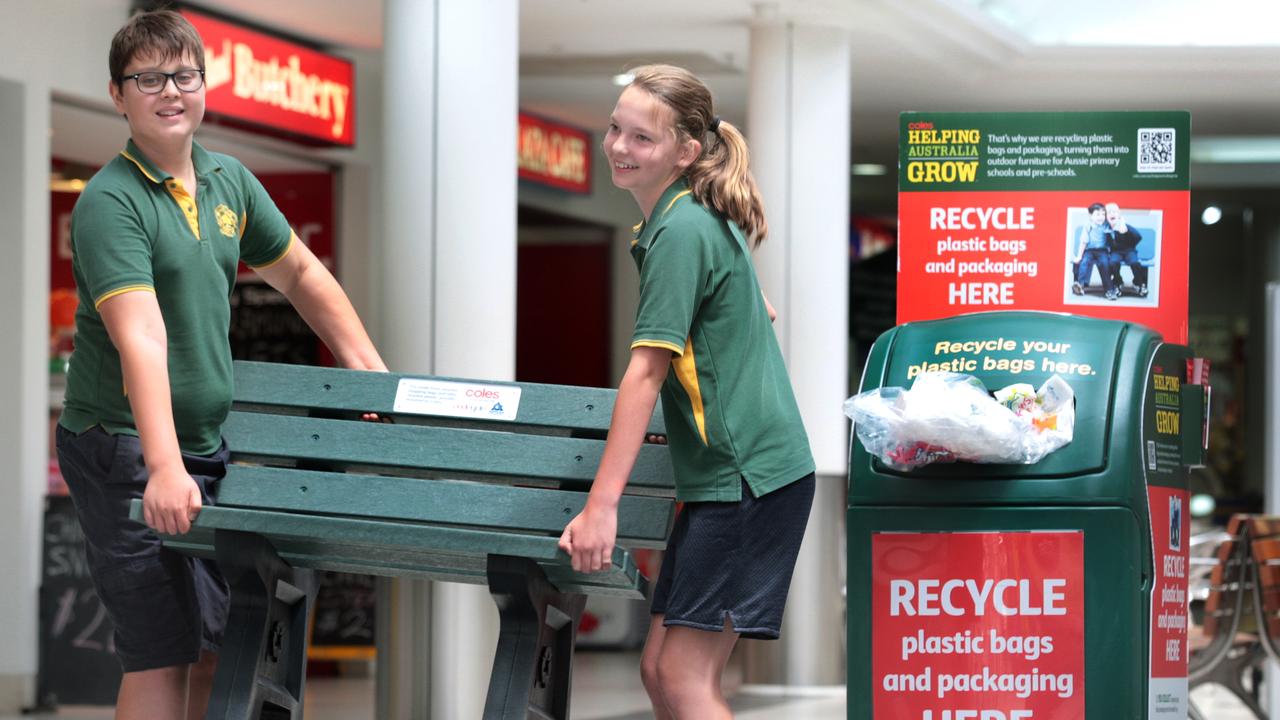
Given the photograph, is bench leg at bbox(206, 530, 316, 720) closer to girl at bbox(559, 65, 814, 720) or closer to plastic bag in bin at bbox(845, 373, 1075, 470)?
girl at bbox(559, 65, 814, 720)

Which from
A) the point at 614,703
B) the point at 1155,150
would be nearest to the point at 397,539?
the point at 1155,150

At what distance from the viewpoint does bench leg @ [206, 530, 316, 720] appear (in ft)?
9.60

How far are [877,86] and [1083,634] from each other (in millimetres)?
6427

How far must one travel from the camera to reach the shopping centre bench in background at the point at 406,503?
2.92 metres

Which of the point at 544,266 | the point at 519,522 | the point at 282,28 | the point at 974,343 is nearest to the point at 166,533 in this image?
the point at 519,522

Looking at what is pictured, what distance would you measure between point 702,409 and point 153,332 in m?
0.87

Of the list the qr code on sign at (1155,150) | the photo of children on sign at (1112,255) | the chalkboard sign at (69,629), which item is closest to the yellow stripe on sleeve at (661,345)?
the photo of children on sign at (1112,255)

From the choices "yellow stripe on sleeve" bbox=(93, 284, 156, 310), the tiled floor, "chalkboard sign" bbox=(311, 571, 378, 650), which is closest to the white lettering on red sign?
"yellow stripe on sleeve" bbox=(93, 284, 156, 310)

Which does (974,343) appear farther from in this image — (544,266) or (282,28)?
(544,266)

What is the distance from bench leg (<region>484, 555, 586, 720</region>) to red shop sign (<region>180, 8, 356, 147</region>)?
4.20 m

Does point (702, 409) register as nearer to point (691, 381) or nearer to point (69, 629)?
point (691, 381)

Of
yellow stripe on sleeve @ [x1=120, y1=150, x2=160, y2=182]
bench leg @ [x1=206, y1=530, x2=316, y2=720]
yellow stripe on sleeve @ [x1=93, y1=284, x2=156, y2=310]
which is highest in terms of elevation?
yellow stripe on sleeve @ [x1=120, y1=150, x2=160, y2=182]

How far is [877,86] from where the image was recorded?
→ 9.47m

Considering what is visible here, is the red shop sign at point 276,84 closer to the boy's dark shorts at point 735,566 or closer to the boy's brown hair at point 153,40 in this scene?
the boy's brown hair at point 153,40
